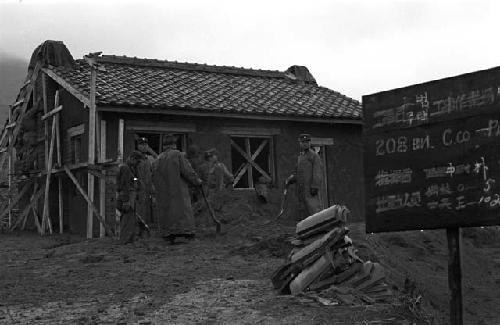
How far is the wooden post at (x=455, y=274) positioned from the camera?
5363mm

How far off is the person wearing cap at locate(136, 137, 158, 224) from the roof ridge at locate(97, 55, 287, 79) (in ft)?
18.4

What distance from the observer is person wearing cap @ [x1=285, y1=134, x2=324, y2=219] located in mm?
11922

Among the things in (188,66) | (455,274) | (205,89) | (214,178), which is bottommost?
(455,274)

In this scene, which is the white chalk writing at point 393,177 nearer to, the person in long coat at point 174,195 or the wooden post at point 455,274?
the wooden post at point 455,274

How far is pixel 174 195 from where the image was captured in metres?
11.2

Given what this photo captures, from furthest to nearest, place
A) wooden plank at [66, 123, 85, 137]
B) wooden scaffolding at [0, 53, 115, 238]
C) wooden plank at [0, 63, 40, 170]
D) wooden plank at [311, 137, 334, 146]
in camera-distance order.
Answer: wooden plank at [0, 63, 40, 170]
wooden plank at [311, 137, 334, 146]
wooden plank at [66, 123, 85, 137]
wooden scaffolding at [0, 53, 115, 238]

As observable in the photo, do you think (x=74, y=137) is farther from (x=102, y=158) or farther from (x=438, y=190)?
(x=438, y=190)

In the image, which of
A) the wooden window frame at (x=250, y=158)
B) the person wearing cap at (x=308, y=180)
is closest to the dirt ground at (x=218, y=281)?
the person wearing cap at (x=308, y=180)

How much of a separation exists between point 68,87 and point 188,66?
4.48 meters

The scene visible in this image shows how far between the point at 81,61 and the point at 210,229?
750 cm

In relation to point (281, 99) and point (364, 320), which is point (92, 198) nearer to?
point (281, 99)

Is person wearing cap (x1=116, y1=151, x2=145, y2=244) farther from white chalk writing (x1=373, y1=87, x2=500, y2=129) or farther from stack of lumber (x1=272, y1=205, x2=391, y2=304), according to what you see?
white chalk writing (x1=373, y1=87, x2=500, y2=129)

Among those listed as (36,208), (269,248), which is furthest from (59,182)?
(269,248)

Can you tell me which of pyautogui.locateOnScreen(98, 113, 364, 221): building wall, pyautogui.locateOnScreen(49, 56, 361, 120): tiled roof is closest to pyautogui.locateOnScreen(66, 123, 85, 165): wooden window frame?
pyautogui.locateOnScreen(49, 56, 361, 120): tiled roof
